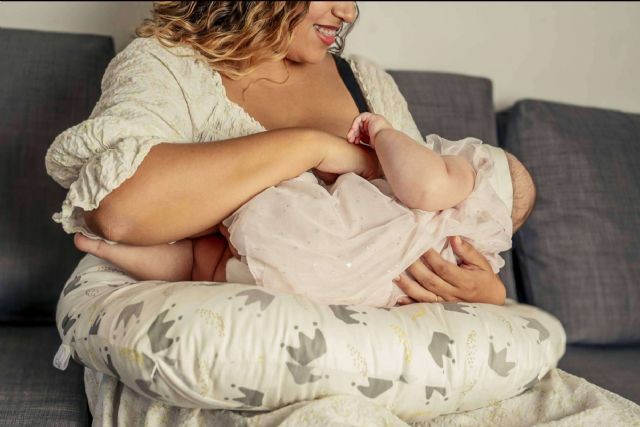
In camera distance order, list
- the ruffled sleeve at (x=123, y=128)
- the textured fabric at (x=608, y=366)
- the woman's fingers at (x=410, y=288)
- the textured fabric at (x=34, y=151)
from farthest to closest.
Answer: the textured fabric at (x=34, y=151) < the textured fabric at (x=608, y=366) < the woman's fingers at (x=410, y=288) < the ruffled sleeve at (x=123, y=128)

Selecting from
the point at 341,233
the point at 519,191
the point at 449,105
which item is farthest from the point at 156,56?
the point at 449,105

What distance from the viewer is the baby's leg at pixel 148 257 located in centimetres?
132

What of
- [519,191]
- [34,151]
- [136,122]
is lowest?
[34,151]

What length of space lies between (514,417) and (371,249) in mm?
355

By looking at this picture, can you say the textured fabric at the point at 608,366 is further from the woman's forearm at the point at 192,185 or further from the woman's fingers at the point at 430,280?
the woman's forearm at the point at 192,185

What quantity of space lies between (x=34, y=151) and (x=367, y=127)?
85 centimetres

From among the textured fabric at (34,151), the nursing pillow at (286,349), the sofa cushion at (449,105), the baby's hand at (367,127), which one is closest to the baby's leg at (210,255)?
the nursing pillow at (286,349)

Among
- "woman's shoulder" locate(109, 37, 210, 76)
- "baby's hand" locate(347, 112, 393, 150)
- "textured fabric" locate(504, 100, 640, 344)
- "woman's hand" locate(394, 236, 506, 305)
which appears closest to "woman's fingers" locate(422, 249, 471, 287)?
"woman's hand" locate(394, 236, 506, 305)

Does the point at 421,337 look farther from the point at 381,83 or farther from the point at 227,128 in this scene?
the point at 381,83

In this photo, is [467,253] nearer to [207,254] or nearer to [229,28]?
[207,254]

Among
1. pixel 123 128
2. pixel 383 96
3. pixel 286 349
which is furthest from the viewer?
pixel 383 96

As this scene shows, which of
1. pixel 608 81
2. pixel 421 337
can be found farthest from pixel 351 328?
pixel 608 81

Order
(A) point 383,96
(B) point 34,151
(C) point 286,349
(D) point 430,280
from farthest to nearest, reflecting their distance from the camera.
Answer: (B) point 34,151
(A) point 383,96
(D) point 430,280
(C) point 286,349

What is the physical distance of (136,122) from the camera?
1232 mm
